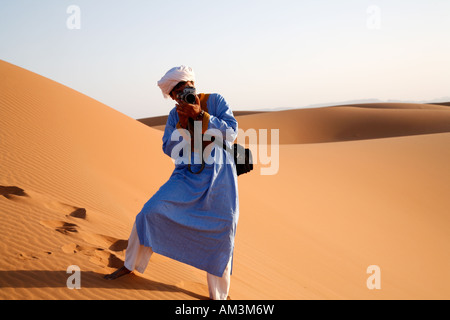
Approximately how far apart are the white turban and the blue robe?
1.49ft

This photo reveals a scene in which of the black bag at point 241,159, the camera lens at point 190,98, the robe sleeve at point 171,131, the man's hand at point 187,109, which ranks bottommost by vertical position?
the black bag at point 241,159

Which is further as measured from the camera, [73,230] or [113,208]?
[113,208]

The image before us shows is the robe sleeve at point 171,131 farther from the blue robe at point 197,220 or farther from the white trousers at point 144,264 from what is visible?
the white trousers at point 144,264

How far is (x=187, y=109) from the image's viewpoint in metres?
3.56

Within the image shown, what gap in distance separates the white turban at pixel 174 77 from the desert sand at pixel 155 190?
186 cm

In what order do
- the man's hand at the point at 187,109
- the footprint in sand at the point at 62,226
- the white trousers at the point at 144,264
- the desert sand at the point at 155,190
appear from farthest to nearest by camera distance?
the footprint in sand at the point at 62,226
the desert sand at the point at 155,190
the white trousers at the point at 144,264
the man's hand at the point at 187,109

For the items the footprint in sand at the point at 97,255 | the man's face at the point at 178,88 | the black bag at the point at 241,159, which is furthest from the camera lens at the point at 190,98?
the footprint in sand at the point at 97,255

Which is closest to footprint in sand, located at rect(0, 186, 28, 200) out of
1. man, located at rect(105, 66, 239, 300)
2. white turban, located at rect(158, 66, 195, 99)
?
man, located at rect(105, 66, 239, 300)

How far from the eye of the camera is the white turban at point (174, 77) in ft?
12.2

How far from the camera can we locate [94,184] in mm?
7367

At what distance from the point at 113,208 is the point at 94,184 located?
1.03 m
